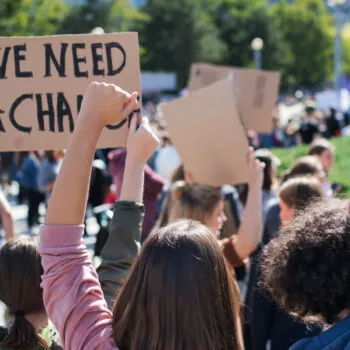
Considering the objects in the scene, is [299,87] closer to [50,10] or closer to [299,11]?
[299,11]

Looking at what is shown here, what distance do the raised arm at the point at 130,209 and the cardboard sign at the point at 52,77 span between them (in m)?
0.49

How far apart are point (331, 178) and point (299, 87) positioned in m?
64.3

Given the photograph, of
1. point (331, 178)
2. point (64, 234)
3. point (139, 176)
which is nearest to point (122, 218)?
point (139, 176)

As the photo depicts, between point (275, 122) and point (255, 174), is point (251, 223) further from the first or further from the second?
point (275, 122)

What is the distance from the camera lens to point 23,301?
7.48 ft

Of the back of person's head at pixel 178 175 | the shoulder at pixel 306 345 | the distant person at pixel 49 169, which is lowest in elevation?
the distant person at pixel 49 169

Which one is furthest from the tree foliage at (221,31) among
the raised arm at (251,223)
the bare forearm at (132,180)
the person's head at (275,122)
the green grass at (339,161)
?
the bare forearm at (132,180)

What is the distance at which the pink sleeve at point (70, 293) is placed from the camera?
1690 mm

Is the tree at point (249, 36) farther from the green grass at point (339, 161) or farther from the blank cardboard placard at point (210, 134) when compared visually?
the blank cardboard placard at point (210, 134)

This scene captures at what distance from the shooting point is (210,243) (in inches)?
68.3

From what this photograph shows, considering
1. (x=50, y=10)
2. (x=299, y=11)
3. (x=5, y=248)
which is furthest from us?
(x=299, y=11)

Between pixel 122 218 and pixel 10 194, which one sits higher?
pixel 122 218

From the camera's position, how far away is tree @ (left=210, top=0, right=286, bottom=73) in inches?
2500

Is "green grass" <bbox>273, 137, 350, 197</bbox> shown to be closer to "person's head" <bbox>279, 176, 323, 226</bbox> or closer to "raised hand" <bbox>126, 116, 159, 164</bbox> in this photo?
"person's head" <bbox>279, 176, 323, 226</bbox>
